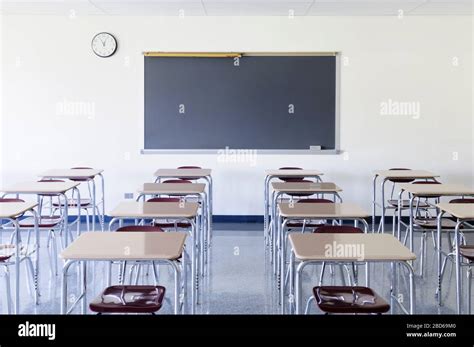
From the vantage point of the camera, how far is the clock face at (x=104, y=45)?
6598 millimetres

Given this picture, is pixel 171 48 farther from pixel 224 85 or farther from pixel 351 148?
pixel 351 148

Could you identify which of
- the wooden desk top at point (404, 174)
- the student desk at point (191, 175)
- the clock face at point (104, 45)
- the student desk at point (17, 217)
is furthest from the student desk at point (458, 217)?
the clock face at point (104, 45)

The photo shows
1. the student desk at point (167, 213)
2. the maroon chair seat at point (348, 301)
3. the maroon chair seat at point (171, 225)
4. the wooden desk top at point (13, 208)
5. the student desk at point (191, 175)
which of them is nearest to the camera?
the maroon chair seat at point (348, 301)

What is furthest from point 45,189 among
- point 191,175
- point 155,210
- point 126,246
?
point 126,246

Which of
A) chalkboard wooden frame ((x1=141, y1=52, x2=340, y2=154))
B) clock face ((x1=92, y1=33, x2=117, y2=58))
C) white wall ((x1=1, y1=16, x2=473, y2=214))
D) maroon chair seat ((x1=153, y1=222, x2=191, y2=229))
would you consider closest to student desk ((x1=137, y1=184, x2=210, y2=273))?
maroon chair seat ((x1=153, y1=222, x2=191, y2=229))

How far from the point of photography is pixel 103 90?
6.68m

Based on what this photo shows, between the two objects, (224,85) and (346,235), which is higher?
(224,85)

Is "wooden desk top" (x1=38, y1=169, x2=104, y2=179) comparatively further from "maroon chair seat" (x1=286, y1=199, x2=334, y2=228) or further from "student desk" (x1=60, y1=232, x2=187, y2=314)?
"student desk" (x1=60, y1=232, x2=187, y2=314)

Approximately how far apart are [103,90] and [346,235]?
4.72 meters

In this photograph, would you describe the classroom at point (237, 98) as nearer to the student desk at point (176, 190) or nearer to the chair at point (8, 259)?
the student desk at point (176, 190)

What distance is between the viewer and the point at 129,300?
8.24 feet

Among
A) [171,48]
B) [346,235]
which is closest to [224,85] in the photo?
[171,48]

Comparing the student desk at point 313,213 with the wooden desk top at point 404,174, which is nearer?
the student desk at point 313,213
